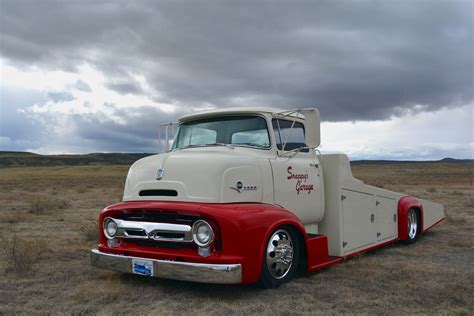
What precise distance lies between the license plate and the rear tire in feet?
18.7

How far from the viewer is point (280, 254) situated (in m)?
5.61

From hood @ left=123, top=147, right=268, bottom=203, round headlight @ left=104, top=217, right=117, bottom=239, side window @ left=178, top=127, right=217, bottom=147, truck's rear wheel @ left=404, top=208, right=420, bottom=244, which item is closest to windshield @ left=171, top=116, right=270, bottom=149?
side window @ left=178, top=127, right=217, bottom=147

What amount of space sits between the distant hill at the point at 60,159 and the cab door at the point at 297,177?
381 ft

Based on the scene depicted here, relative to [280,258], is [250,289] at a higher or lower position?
lower

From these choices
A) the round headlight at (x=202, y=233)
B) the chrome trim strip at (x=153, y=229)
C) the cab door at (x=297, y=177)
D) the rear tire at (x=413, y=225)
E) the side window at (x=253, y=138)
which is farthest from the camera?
the rear tire at (x=413, y=225)

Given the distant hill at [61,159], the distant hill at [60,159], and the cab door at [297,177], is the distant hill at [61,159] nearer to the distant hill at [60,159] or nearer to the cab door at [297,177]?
the distant hill at [60,159]

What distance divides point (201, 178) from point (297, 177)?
5.22 ft

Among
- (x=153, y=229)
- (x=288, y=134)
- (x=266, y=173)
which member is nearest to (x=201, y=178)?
→ (x=153, y=229)

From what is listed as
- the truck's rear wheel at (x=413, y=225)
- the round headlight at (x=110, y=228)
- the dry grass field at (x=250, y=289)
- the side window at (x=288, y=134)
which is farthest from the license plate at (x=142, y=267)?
the truck's rear wheel at (x=413, y=225)

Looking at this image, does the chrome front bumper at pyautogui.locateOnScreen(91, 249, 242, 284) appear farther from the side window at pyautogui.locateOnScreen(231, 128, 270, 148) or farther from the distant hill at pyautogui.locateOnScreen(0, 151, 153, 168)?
the distant hill at pyautogui.locateOnScreen(0, 151, 153, 168)

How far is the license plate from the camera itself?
5.27 m

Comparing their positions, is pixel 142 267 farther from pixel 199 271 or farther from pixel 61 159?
pixel 61 159

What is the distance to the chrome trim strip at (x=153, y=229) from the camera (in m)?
5.12

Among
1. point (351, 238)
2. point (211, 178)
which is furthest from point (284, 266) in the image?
point (351, 238)
